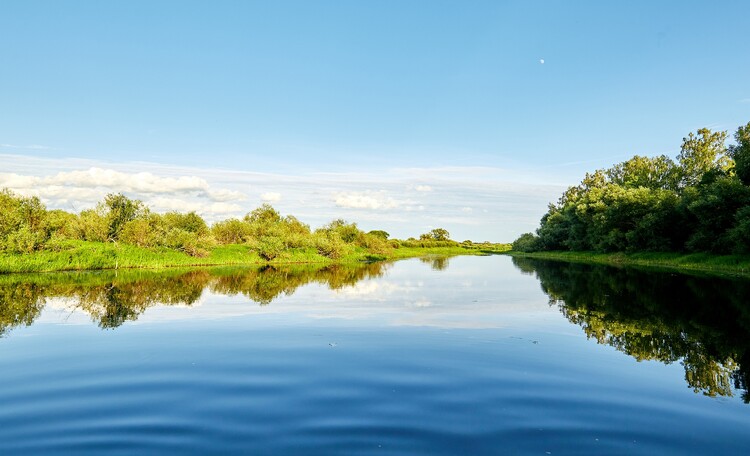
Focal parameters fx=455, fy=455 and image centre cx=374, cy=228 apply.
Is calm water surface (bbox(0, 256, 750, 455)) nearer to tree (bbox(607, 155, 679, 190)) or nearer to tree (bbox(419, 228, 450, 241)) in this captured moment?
tree (bbox(607, 155, 679, 190))

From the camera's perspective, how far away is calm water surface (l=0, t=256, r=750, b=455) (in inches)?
264

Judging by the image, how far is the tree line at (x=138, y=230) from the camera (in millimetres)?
40781

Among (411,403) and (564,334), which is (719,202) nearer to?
(564,334)

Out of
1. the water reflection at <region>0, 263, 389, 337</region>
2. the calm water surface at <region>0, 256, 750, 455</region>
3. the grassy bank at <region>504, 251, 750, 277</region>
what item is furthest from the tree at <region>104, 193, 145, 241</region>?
the grassy bank at <region>504, 251, 750, 277</region>

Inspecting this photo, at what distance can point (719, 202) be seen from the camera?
4516cm

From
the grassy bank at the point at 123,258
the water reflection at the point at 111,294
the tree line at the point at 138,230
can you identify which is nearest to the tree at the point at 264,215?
the tree line at the point at 138,230

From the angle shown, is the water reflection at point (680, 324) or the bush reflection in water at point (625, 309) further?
the bush reflection in water at point (625, 309)

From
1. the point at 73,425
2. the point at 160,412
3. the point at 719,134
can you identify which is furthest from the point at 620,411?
the point at 719,134

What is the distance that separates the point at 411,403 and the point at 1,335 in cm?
1421

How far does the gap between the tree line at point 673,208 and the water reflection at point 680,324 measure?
21214 mm

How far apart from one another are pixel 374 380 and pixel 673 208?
60145mm

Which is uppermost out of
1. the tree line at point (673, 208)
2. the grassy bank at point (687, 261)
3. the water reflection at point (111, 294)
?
the tree line at point (673, 208)

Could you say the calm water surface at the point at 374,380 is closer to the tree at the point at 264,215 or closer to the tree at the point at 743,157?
the tree at the point at 743,157

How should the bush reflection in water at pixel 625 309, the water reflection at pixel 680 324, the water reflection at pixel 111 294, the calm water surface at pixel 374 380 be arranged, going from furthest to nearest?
the water reflection at pixel 111 294, the bush reflection in water at pixel 625 309, the water reflection at pixel 680 324, the calm water surface at pixel 374 380
